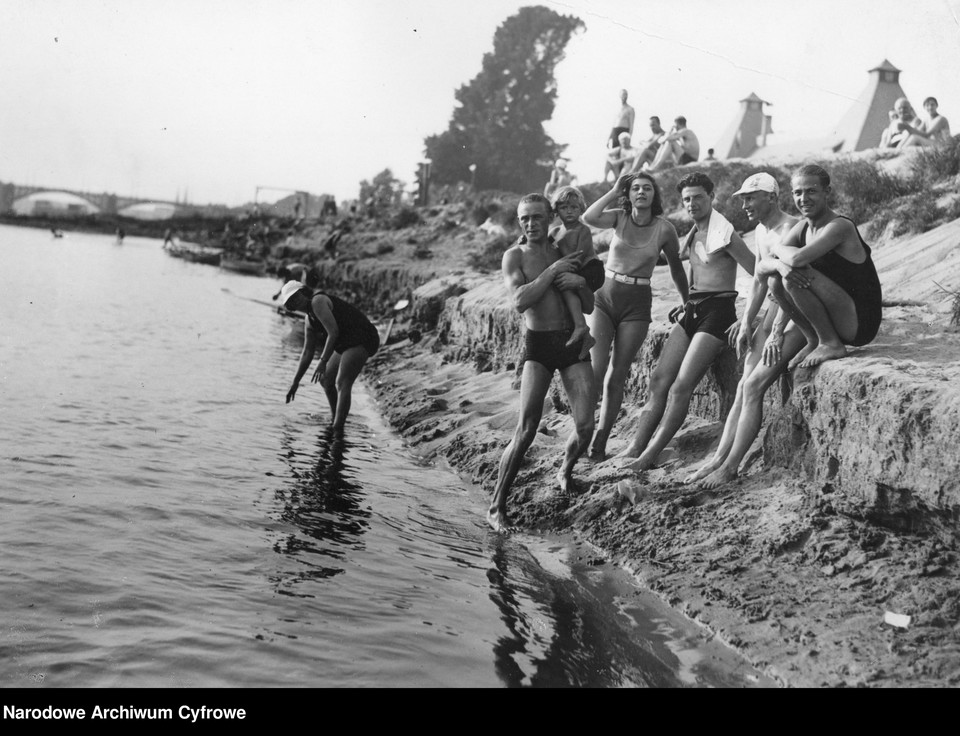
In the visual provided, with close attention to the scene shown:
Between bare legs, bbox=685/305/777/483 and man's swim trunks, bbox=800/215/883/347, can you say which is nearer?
man's swim trunks, bbox=800/215/883/347

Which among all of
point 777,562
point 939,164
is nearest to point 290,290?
point 777,562

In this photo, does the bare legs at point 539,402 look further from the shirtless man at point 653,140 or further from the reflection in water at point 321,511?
the shirtless man at point 653,140

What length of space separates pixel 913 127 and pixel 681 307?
12.0 metres

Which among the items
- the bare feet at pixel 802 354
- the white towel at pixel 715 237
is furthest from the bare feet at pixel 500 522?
the white towel at pixel 715 237

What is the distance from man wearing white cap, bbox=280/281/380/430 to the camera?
9930 mm

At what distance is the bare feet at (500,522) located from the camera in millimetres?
7137

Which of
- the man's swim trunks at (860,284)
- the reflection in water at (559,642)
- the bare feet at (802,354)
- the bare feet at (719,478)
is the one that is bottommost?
the reflection in water at (559,642)

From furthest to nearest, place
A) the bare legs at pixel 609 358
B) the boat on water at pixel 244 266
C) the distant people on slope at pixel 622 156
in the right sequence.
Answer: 1. the boat on water at pixel 244 266
2. the distant people on slope at pixel 622 156
3. the bare legs at pixel 609 358

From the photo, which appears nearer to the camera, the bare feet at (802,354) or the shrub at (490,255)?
the bare feet at (802,354)

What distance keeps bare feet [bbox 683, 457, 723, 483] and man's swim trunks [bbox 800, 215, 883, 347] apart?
129 cm

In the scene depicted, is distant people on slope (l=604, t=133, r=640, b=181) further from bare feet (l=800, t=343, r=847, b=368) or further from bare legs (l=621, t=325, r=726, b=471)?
bare feet (l=800, t=343, r=847, b=368)

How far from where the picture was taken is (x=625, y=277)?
A: 743 centimetres

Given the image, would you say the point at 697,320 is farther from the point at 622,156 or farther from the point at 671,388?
the point at 622,156

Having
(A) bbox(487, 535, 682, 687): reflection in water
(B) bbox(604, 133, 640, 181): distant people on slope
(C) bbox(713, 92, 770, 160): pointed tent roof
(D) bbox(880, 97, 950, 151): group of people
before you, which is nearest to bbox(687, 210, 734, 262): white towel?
(A) bbox(487, 535, 682, 687): reflection in water
